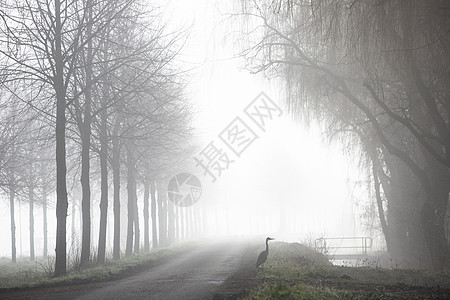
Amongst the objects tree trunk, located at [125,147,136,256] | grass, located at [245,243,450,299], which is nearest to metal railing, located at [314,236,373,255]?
grass, located at [245,243,450,299]

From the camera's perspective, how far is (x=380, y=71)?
40.5 feet

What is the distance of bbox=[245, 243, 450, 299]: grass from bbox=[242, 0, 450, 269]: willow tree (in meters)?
3.16

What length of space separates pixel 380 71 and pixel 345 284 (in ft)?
19.7

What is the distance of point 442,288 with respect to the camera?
8.98 meters

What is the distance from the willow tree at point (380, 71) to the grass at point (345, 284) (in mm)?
3163

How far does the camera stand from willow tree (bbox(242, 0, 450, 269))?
9875 mm

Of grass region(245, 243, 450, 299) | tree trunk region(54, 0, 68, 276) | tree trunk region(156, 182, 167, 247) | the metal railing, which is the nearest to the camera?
Answer: grass region(245, 243, 450, 299)

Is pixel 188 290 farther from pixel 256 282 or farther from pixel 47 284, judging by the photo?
pixel 47 284

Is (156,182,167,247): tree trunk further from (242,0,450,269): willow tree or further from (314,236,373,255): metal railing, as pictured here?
(242,0,450,269): willow tree

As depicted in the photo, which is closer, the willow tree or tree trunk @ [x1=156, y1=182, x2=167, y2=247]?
the willow tree

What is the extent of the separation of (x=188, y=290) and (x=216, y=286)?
0.80 m

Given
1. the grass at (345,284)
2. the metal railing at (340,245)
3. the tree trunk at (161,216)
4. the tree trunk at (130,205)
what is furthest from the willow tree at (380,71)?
the tree trunk at (161,216)

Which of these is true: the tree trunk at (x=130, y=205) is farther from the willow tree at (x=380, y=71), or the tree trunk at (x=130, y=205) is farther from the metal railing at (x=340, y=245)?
the willow tree at (x=380, y=71)

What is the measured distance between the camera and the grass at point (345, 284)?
7.59 meters
